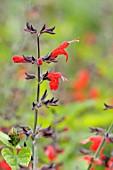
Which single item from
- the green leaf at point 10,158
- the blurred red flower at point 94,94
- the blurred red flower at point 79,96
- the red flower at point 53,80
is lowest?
the blurred red flower at point 79,96

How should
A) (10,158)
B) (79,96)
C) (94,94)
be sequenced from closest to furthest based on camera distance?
(10,158) < (94,94) < (79,96)

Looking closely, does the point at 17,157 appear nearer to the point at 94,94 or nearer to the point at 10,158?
the point at 10,158

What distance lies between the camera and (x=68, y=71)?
732cm

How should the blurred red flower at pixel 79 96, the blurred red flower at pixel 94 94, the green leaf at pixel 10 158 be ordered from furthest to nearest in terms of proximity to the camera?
the blurred red flower at pixel 79 96 → the blurred red flower at pixel 94 94 → the green leaf at pixel 10 158

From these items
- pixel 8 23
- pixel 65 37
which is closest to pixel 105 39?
pixel 65 37

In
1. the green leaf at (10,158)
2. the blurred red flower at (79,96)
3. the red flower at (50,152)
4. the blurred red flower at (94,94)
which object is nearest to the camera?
the green leaf at (10,158)

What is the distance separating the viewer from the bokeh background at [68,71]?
432 cm

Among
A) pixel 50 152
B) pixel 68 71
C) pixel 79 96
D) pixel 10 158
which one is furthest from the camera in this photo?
pixel 68 71

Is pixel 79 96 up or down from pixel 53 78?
down

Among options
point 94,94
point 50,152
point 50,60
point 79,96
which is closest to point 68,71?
point 79,96

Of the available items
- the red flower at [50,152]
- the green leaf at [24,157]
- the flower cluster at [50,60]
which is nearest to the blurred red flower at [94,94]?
the red flower at [50,152]

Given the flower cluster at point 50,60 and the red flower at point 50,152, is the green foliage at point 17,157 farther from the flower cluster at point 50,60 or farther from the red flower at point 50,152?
the red flower at point 50,152

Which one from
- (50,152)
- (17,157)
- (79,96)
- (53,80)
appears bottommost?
(79,96)

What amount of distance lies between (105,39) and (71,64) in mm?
995
